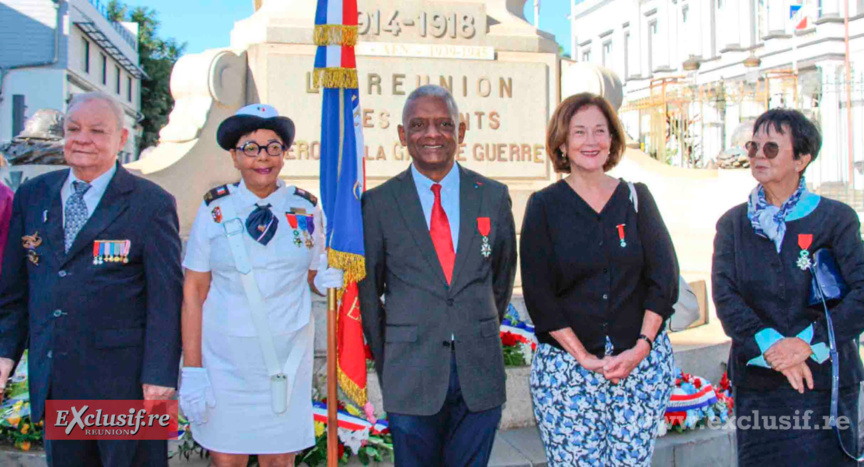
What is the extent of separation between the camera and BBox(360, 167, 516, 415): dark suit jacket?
274 centimetres

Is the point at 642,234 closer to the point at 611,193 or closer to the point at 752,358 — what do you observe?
the point at 611,193

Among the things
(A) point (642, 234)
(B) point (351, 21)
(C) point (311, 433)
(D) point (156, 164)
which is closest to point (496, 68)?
(D) point (156, 164)

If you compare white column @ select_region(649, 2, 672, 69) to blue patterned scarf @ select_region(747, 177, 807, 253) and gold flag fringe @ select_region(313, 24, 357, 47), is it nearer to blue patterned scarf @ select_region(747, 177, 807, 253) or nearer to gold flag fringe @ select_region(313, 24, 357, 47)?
blue patterned scarf @ select_region(747, 177, 807, 253)

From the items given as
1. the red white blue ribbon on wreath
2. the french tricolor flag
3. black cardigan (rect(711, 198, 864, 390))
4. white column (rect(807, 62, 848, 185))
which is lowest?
the red white blue ribbon on wreath

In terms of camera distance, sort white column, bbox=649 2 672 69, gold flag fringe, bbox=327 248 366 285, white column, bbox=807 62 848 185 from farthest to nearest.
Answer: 1. white column, bbox=649 2 672 69
2. white column, bbox=807 62 848 185
3. gold flag fringe, bbox=327 248 366 285

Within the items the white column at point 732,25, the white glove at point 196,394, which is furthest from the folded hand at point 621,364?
the white column at point 732,25

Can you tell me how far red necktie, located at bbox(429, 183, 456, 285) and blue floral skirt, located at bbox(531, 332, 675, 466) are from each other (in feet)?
1.71

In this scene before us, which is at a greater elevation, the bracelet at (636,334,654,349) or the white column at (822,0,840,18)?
the white column at (822,0,840,18)

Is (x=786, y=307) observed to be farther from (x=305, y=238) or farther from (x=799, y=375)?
(x=305, y=238)

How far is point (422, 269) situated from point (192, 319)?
86 cm

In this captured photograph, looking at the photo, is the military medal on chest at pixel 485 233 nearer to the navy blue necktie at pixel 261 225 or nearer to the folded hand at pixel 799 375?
the navy blue necktie at pixel 261 225

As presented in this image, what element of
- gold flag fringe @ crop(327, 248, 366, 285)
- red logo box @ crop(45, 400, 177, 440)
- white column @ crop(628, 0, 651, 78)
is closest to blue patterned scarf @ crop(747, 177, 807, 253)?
gold flag fringe @ crop(327, 248, 366, 285)

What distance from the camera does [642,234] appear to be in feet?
9.73

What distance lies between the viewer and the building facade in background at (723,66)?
65.1 ft
